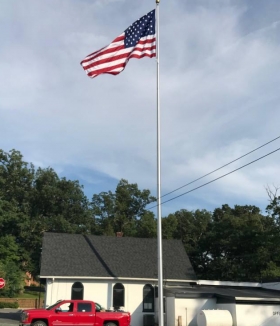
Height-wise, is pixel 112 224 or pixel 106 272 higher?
pixel 112 224

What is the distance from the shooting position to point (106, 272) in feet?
97.8

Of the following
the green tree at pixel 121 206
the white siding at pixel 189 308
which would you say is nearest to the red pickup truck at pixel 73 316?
the white siding at pixel 189 308

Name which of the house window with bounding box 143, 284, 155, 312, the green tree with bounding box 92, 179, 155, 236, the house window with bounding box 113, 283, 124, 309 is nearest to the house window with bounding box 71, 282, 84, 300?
the house window with bounding box 113, 283, 124, 309

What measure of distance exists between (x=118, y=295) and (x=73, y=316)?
7.72 m

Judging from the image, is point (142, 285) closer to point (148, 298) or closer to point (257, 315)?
point (148, 298)

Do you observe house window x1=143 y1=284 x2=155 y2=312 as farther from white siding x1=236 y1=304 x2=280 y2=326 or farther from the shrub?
the shrub

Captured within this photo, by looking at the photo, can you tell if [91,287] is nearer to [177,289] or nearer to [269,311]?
[177,289]

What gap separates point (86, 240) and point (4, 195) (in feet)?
143

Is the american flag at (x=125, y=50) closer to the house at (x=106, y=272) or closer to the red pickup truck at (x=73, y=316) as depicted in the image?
the red pickup truck at (x=73, y=316)

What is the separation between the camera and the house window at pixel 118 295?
95.4 feet

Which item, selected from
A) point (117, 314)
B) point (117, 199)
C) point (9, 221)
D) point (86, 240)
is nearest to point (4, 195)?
point (9, 221)

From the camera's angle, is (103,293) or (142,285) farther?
(142,285)

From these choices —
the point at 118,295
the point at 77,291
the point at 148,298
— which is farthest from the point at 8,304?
the point at 148,298

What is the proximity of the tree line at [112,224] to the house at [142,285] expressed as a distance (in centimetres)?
1749
